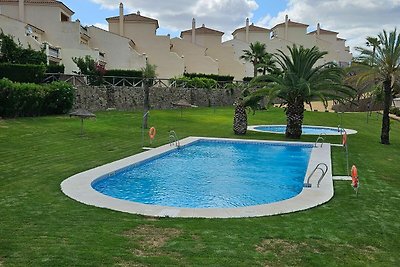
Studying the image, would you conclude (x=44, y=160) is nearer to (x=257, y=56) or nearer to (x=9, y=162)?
(x=9, y=162)

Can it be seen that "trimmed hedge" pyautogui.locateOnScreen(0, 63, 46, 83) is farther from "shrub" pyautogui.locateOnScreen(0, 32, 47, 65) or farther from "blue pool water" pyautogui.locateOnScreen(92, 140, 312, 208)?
"blue pool water" pyautogui.locateOnScreen(92, 140, 312, 208)

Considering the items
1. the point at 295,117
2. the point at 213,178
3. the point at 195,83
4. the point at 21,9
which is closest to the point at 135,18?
the point at 195,83

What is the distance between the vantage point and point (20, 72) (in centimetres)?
2967

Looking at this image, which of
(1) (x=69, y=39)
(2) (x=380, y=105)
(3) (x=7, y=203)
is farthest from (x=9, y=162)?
(2) (x=380, y=105)

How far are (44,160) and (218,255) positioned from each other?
10.0 meters

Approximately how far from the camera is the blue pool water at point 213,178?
11812 mm

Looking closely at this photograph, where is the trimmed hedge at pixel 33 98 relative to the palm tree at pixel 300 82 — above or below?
below

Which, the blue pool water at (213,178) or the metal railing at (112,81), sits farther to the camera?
the metal railing at (112,81)

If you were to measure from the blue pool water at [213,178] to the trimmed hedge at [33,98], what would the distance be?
11.8 meters

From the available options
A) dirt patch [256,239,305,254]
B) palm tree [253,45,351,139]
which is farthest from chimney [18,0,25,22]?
dirt patch [256,239,305,254]

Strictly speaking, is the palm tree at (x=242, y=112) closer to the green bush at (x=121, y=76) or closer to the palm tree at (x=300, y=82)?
the palm tree at (x=300, y=82)

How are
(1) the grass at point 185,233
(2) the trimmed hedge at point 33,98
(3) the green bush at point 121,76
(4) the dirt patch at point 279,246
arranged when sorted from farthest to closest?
(3) the green bush at point 121,76 < (2) the trimmed hedge at point 33,98 < (4) the dirt patch at point 279,246 < (1) the grass at point 185,233

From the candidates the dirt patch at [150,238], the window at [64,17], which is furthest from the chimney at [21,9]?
the dirt patch at [150,238]

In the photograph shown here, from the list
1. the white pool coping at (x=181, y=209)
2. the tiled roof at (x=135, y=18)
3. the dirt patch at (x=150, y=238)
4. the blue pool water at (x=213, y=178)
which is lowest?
the blue pool water at (x=213, y=178)
